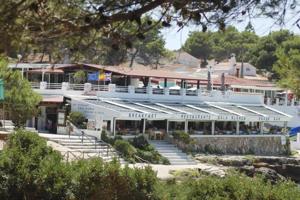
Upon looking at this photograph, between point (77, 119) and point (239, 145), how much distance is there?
469 inches

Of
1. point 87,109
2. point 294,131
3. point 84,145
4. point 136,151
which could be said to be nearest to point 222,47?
point 294,131

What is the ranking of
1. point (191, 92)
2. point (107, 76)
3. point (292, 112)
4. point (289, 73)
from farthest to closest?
point (292, 112) < point (191, 92) < point (107, 76) < point (289, 73)

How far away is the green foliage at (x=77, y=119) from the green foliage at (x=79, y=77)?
13.9 ft

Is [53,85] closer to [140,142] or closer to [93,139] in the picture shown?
[93,139]

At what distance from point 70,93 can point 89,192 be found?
2576 cm

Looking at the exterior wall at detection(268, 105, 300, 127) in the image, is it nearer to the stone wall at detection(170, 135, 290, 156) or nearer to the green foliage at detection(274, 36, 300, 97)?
the stone wall at detection(170, 135, 290, 156)

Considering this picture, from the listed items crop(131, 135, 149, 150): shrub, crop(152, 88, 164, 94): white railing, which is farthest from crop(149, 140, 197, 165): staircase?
crop(152, 88, 164, 94): white railing

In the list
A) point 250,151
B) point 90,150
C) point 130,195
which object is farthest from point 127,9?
point 250,151

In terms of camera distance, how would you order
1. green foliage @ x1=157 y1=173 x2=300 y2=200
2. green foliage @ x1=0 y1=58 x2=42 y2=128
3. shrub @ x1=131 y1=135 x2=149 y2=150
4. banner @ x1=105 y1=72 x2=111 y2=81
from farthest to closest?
banner @ x1=105 y1=72 x2=111 y2=81
shrub @ x1=131 y1=135 x2=149 y2=150
green foliage @ x1=0 y1=58 x2=42 y2=128
green foliage @ x1=157 y1=173 x2=300 y2=200

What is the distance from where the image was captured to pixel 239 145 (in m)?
40.0

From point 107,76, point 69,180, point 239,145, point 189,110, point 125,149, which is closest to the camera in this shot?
point 69,180

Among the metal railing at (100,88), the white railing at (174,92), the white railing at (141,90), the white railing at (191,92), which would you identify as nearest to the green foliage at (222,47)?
the white railing at (191,92)

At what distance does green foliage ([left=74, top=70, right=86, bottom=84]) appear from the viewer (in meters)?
38.0

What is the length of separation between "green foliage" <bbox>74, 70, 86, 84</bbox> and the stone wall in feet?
23.4
